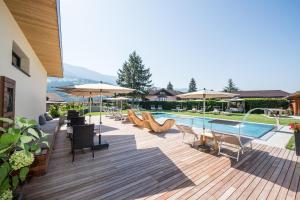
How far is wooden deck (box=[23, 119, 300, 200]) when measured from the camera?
129 inches

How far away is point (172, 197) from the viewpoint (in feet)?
10.3

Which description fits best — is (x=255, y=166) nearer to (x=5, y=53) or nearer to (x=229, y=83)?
(x=5, y=53)

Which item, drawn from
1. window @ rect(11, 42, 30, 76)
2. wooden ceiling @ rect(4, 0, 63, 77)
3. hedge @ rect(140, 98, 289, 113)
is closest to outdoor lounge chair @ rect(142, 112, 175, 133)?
wooden ceiling @ rect(4, 0, 63, 77)

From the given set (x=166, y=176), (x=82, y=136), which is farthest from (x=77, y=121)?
(x=166, y=176)

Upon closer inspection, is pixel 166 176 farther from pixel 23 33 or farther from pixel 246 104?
pixel 246 104

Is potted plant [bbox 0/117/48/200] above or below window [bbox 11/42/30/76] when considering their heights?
below

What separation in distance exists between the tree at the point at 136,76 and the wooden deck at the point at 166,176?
104 ft

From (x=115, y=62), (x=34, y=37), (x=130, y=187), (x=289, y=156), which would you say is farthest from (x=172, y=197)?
(x=115, y=62)

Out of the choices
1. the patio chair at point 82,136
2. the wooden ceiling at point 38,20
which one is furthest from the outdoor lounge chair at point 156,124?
the wooden ceiling at point 38,20

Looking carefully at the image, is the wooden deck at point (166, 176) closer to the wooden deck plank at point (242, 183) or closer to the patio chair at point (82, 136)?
A: the wooden deck plank at point (242, 183)

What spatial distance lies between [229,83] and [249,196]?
8007 centimetres

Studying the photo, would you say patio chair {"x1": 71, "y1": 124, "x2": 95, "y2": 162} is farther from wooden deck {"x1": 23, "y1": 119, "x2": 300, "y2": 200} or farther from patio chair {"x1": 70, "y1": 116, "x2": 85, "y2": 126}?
patio chair {"x1": 70, "y1": 116, "x2": 85, "y2": 126}

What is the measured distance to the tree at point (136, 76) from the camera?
123ft

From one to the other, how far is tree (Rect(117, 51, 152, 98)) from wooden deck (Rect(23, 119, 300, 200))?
31.7 metres
